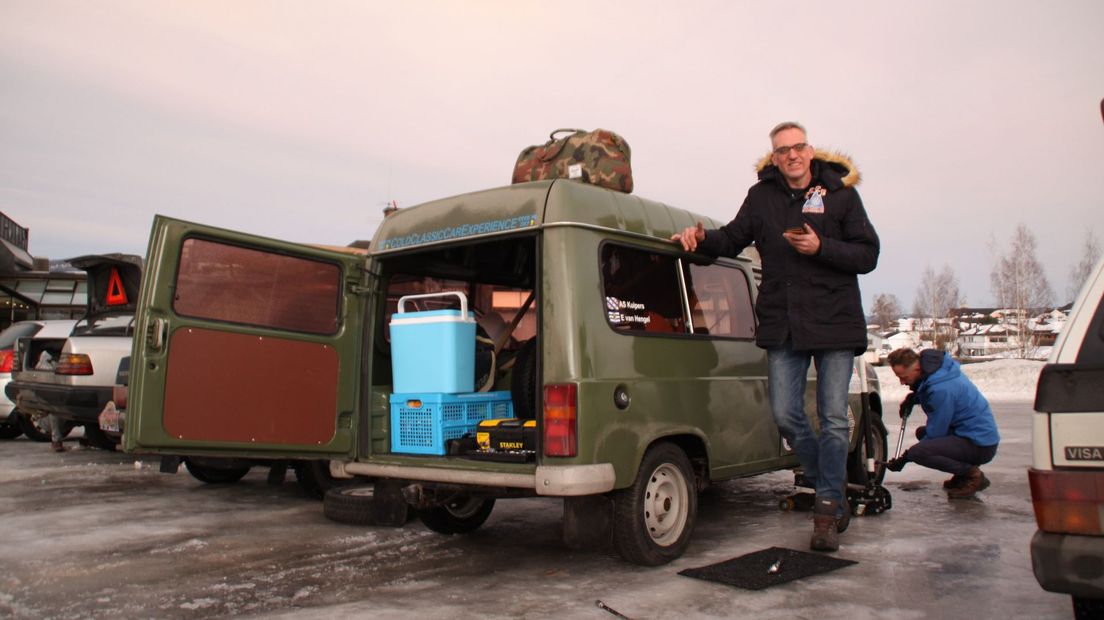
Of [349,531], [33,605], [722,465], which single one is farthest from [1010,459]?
[33,605]

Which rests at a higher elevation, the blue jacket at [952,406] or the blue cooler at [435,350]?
the blue cooler at [435,350]

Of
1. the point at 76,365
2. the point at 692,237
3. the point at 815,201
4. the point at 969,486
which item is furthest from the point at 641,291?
the point at 76,365

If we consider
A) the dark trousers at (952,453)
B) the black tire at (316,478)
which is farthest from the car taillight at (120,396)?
the dark trousers at (952,453)

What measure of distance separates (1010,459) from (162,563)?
830cm

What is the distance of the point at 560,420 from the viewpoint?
165 inches

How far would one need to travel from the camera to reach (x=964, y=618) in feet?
11.6

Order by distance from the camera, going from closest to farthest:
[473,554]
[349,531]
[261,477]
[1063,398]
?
[1063,398]
[473,554]
[349,531]
[261,477]

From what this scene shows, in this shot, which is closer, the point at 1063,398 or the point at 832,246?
the point at 1063,398

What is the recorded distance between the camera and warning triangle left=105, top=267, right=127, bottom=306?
28.9 ft

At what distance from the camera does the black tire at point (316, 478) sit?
6.74 meters

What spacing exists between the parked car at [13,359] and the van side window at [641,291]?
306 inches

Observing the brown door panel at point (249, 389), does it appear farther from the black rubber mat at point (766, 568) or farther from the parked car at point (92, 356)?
the parked car at point (92, 356)

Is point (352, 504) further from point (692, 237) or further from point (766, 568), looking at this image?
point (692, 237)

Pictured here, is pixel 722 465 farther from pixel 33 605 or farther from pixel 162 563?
pixel 33 605
